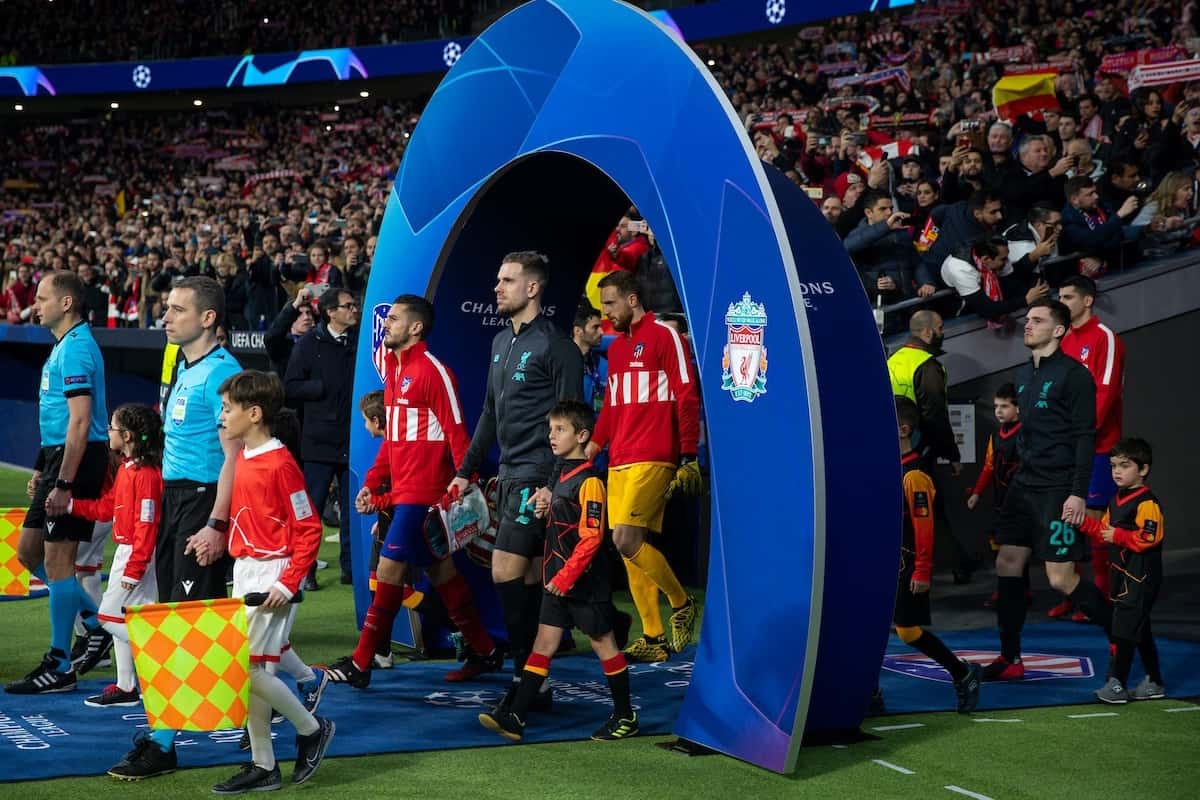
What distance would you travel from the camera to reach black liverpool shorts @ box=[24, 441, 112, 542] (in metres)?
6.88

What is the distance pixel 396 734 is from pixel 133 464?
175cm

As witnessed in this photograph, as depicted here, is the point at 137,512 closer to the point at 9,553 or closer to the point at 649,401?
the point at 649,401

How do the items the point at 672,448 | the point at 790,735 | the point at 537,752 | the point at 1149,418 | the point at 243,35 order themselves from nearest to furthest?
the point at 790,735 < the point at 537,752 < the point at 672,448 < the point at 1149,418 < the point at 243,35

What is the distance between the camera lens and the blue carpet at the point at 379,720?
5.42 metres

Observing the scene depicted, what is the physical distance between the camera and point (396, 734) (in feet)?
19.2

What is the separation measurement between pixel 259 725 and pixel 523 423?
2119 millimetres

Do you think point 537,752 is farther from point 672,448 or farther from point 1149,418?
point 1149,418

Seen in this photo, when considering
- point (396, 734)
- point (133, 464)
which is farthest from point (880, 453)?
point (133, 464)

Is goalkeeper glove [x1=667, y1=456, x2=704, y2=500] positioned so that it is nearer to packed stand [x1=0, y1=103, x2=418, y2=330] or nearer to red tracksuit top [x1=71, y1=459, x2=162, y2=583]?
red tracksuit top [x1=71, y1=459, x2=162, y2=583]

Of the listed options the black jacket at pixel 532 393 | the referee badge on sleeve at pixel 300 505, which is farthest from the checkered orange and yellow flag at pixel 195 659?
the black jacket at pixel 532 393

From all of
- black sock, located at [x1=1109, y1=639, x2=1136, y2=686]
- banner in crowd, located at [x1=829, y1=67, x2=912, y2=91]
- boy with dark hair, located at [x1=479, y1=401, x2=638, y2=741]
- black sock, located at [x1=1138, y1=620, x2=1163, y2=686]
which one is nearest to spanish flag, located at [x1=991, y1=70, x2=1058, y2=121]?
banner in crowd, located at [x1=829, y1=67, x2=912, y2=91]

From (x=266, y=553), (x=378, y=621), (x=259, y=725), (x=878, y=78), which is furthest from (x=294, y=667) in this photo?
(x=878, y=78)

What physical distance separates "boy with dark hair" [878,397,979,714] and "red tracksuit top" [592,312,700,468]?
119cm

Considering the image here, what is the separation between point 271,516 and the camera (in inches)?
203
